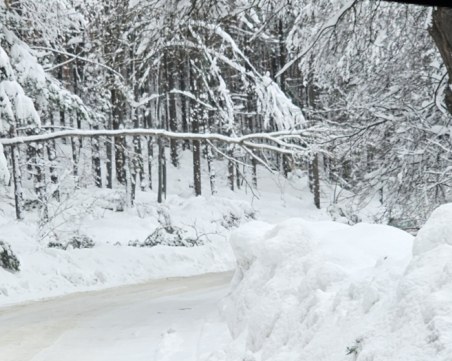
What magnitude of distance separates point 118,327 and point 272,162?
5.97 meters

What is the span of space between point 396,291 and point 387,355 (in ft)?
2.04

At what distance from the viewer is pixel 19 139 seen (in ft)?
46.6

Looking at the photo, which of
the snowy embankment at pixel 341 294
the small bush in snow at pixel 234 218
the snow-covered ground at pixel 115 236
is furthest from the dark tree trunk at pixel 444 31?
the small bush in snow at pixel 234 218

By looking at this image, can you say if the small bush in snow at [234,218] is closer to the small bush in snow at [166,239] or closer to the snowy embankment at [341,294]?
the small bush in snow at [166,239]

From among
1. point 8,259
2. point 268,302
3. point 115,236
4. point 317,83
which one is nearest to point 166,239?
point 115,236

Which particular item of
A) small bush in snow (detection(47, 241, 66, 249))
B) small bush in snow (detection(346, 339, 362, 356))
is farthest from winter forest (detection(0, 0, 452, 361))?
small bush in snow (detection(47, 241, 66, 249))

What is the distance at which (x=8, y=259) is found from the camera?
1482cm

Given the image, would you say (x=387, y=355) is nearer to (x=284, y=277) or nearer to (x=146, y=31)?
(x=284, y=277)

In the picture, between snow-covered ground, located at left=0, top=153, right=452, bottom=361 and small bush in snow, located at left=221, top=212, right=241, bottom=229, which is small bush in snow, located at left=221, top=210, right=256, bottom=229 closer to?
small bush in snow, located at left=221, top=212, right=241, bottom=229

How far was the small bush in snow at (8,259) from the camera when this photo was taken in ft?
48.4

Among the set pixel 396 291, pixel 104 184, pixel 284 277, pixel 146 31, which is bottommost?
pixel 104 184

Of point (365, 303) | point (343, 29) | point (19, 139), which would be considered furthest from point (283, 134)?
point (365, 303)

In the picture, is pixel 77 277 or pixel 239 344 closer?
pixel 239 344

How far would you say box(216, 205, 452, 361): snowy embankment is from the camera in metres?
3.97
